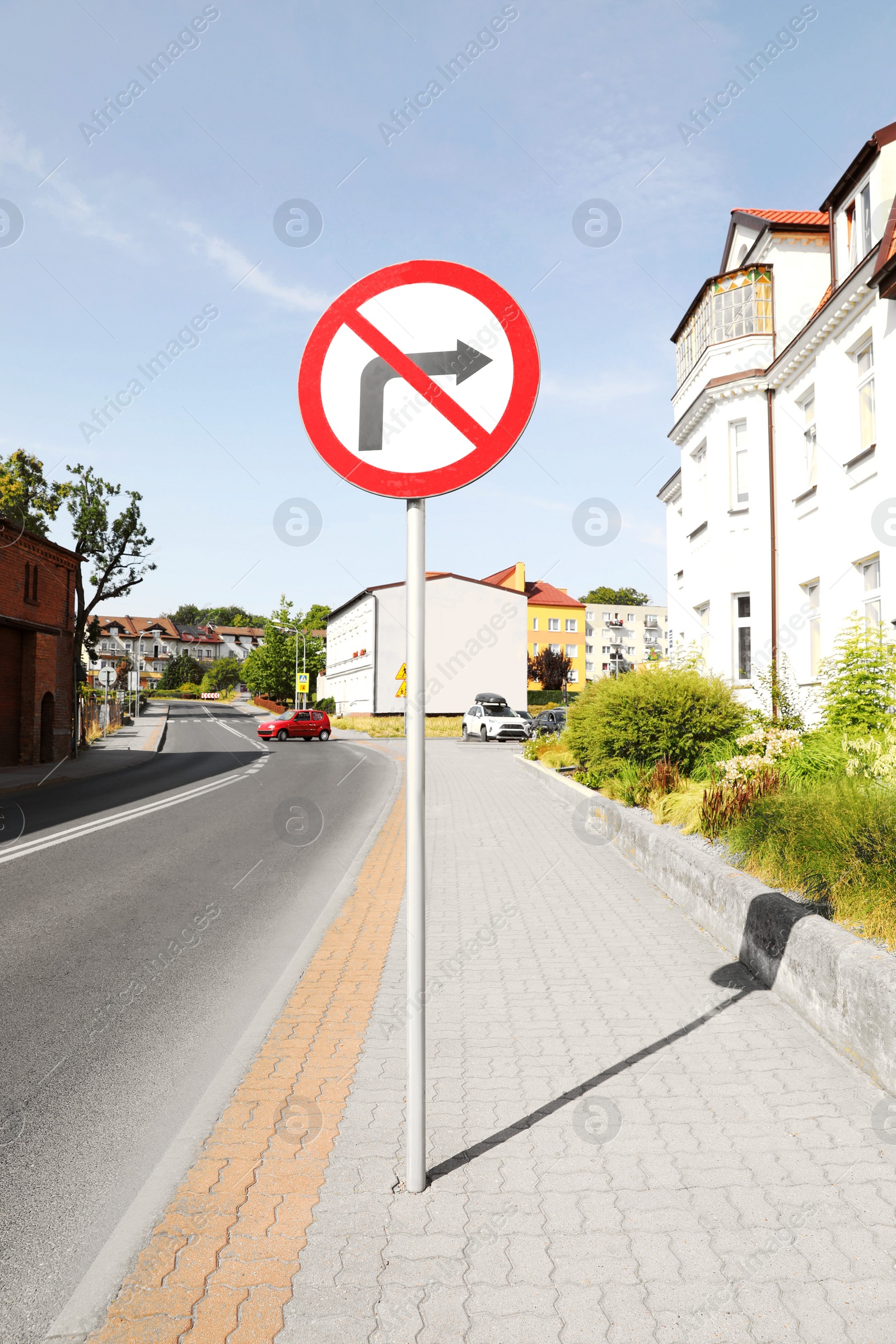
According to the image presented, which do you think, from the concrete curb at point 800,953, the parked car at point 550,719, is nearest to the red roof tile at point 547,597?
the parked car at point 550,719

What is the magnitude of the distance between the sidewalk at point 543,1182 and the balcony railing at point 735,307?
660 inches

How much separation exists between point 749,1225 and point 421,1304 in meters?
1.00

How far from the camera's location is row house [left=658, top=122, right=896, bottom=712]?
14.0m

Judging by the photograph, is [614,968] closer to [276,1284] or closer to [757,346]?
[276,1284]

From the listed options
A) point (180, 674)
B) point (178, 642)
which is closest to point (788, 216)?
point (180, 674)

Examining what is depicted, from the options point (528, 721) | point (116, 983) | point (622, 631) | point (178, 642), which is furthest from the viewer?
point (178, 642)

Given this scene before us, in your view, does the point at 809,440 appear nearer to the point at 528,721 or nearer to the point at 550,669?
the point at 528,721

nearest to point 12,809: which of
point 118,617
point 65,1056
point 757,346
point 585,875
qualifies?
point 585,875

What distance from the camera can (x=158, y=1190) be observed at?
9.89ft

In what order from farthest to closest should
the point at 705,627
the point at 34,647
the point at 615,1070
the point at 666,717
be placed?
the point at 34,647 < the point at 705,627 < the point at 666,717 < the point at 615,1070

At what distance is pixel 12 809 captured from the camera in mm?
15547

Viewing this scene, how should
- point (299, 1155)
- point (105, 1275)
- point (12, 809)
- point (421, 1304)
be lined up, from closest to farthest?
point (421, 1304), point (105, 1275), point (299, 1155), point (12, 809)

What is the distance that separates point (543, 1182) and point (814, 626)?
15.5m

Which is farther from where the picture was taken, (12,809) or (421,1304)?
(12,809)
